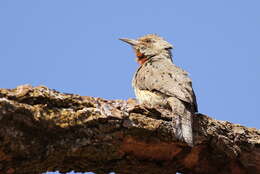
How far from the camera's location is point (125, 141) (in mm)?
4812

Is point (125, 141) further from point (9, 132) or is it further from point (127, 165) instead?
point (9, 132)

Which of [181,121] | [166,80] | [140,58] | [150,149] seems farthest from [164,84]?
[140,58]

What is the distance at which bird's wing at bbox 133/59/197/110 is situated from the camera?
6547mm

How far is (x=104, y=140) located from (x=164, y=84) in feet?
7.86

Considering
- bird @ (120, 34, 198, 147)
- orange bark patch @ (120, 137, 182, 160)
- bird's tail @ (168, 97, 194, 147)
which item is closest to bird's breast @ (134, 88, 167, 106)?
bird @ (120, 34, 198, 147)

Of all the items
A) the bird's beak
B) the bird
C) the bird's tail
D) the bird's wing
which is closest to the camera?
the bird's tail

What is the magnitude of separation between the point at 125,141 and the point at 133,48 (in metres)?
4.44

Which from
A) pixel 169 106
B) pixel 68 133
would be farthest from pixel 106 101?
pixel 169 106

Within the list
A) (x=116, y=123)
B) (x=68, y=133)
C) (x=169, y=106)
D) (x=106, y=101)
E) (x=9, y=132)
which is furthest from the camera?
(x=169, y=106)

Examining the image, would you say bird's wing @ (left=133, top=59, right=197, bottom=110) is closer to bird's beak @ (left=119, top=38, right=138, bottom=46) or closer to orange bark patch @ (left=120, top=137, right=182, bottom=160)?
bird's beak @ (left=119, top=38, right=138, bottom=46)

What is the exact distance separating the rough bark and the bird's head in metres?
3.18

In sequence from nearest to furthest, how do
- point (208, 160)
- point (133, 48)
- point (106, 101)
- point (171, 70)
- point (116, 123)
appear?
point (116, 123), point (106, 101), point (208, 160), point (171, 70), point (133, 48)

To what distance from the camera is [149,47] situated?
9.09m

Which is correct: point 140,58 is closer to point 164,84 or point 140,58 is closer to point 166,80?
point 166,80
